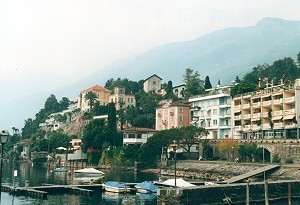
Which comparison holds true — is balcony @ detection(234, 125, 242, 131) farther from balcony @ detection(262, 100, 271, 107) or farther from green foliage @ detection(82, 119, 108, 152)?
green foliage @ detection(82, 119, 108, 152)

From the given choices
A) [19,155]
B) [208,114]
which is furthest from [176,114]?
[19,155]

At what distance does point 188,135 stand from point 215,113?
48.3ft

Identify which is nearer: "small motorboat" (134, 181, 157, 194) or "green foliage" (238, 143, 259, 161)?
"small motorboat" (134, 181, 157, 194)

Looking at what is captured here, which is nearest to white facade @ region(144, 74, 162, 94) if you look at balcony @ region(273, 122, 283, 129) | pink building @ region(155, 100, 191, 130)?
pink building @ region(155, 100, 191, 130)

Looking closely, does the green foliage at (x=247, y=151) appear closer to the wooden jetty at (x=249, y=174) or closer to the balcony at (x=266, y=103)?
the balcony at (x=266, y=103)

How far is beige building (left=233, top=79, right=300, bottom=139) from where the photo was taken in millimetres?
79512

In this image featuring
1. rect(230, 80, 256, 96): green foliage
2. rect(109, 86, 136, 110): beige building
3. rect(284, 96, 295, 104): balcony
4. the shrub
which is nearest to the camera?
the shrub

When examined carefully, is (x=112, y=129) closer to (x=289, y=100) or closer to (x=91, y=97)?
(x=91, y=97)

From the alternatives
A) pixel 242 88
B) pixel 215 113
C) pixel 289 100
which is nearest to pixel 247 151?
pixel 289 100

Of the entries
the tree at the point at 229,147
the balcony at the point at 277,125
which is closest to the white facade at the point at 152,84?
the tree at the point at 229,147

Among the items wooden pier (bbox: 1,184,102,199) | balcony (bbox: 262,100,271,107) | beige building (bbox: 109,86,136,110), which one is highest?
beige building (bbox: 109,86,136,110)

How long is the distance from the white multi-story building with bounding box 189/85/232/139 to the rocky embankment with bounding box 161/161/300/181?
1603cm

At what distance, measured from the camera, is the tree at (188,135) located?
304ft

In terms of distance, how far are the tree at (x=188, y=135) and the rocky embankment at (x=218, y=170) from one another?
5.15m
